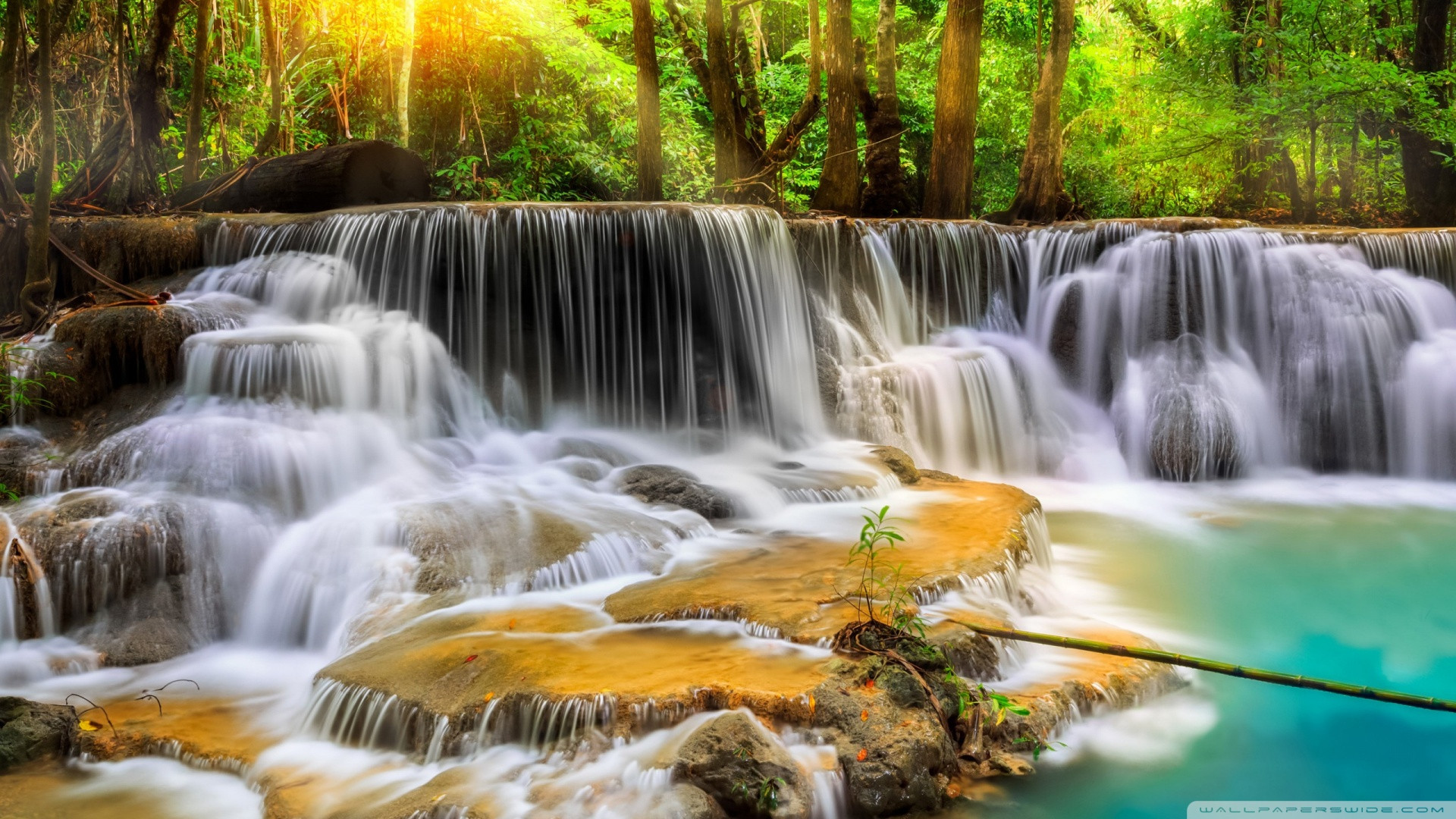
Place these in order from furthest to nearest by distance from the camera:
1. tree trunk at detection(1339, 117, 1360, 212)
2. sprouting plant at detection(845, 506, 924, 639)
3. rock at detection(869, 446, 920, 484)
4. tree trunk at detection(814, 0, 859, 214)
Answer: tree trunk at detection(1339, 117, 1360, 212)
tree trunk at detection(814, 0, 859, 214)
rock at detection(869, 446, 920, 484)
sprouting plant at detection(845, 506, 924, 639)

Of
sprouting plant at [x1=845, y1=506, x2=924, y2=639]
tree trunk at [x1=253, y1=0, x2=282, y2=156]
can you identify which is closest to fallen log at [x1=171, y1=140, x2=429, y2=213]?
tree trunk at [x1=253, y1=0, x2=282, y2=156]

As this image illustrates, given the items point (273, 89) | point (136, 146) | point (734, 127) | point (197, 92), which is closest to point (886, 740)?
point (734, 127)

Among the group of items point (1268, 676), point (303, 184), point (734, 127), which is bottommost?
point (1268, 676)

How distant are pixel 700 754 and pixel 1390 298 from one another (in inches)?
395

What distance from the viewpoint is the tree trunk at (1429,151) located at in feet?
45.3

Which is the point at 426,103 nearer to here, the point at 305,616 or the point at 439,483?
the point at 439,483

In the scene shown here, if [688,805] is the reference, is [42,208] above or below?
above

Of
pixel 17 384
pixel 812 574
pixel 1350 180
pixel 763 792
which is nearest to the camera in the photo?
pixel 763 792

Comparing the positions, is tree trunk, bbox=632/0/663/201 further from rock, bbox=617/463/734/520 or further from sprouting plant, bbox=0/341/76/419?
sprouting plant, bbox=0/341/76/419

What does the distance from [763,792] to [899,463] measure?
4781mm

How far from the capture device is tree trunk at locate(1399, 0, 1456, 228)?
13812 mm

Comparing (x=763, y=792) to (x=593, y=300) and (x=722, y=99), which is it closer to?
(x=593, y=300)

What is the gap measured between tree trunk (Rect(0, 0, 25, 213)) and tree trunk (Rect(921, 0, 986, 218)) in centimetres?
987

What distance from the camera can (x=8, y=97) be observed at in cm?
829
